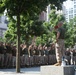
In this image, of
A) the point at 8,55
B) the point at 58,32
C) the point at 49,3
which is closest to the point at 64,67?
the point at 58,32

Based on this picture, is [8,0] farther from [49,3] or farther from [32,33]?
[32,33]

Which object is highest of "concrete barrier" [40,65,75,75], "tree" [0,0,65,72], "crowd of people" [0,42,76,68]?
"tree" [0,0,65,72]

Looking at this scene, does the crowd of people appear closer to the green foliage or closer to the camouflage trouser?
the camouflage trouser

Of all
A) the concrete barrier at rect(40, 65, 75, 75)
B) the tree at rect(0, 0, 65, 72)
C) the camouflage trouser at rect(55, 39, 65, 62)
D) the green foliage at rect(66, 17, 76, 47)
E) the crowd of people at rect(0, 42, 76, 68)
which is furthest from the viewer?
the green foliage at rect(66, 17, 76, 47)

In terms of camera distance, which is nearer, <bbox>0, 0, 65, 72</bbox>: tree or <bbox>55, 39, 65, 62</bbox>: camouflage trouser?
<bbox>55, 39, 65, 62</bbox>: camouflage trouser

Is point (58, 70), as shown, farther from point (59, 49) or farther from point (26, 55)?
point (26, 55)

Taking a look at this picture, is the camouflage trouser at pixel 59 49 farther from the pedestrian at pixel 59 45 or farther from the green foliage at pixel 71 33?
the green foliage at pixel 71 33

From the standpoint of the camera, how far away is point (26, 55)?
2298 centimetres

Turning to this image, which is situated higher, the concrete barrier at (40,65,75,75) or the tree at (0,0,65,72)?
the tree at (0,0,65,72)

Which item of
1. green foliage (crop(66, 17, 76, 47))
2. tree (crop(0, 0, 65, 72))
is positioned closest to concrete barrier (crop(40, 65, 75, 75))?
tree (crop(0, 0, 65, 72))

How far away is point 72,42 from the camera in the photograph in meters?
42.8

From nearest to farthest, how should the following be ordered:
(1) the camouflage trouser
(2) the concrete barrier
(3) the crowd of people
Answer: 1. (2) the concrete barrier
2. (1) the camouflage trouser
3. (3) the crowd of people

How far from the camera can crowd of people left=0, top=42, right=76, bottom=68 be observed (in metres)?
21.1

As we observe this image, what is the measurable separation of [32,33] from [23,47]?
326 centimetres
